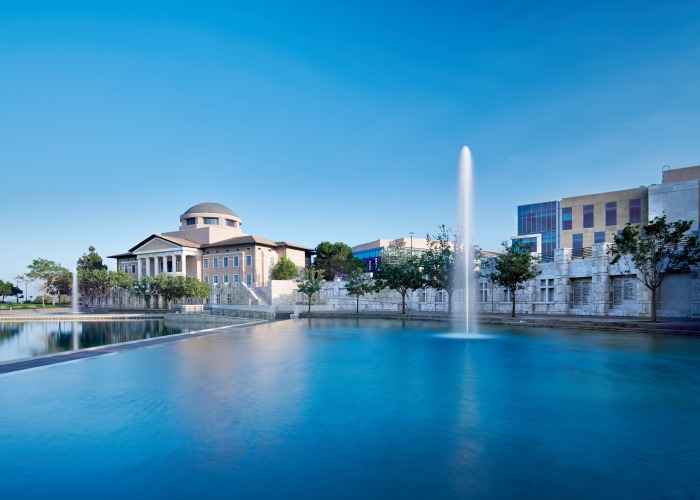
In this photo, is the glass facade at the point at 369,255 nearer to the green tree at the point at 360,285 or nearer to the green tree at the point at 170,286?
the green tree at the point at 170,286

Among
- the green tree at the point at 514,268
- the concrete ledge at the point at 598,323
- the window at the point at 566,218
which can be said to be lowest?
the concrete ledge at the point at 598,323

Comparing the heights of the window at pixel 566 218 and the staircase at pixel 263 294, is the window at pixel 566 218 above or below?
above

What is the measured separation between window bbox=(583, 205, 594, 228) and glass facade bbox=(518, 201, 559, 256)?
14.1ft

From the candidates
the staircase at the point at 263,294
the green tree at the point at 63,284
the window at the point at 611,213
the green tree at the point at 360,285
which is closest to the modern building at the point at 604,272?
the window at the point at 611,213

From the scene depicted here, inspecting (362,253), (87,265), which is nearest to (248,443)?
(362,253)

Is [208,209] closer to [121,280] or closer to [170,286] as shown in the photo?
[121,280]

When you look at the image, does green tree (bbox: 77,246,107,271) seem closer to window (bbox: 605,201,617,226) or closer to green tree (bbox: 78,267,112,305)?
green tree (bbox: 78,267,112,305)

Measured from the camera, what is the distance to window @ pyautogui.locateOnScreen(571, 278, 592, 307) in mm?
31672

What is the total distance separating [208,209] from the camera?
7981 cm

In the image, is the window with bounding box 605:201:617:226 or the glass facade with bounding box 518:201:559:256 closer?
the window with bounding box 605:201:617:226

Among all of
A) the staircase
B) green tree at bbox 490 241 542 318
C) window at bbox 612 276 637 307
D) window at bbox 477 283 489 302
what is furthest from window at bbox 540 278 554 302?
the staircase

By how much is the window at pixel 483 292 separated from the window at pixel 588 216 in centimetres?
1929

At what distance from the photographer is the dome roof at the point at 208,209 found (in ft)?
261

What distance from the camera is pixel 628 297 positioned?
1171 inches
